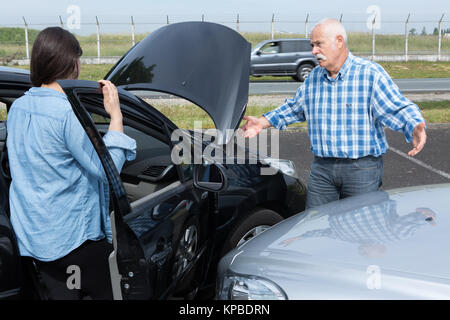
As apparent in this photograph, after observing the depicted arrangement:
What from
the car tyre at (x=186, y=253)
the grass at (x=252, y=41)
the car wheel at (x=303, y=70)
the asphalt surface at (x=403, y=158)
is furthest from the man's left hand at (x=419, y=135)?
the grass at (x=252, y=41)

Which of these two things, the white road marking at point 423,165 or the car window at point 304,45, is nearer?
the white road marking at point 423,165

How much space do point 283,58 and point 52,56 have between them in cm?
2043

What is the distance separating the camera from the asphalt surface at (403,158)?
20.6 feet

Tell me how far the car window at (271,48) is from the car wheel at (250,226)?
19.4 m

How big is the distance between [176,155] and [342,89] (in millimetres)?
1169

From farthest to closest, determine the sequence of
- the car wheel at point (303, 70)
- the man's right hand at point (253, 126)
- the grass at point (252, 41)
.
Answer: the grass at point (252, 41) < the car wheel at point (303, 70) < the man's right hand at point (253, 126)

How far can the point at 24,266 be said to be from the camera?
A: 213 centimetres

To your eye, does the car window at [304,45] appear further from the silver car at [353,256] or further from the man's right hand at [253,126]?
the silver car at [353,256]

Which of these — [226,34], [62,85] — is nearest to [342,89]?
[226,34]

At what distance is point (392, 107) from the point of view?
3.07m

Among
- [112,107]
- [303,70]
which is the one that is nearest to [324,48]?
[112,107]

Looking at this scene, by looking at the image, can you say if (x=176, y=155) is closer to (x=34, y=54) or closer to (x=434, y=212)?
(x=34, y=54)

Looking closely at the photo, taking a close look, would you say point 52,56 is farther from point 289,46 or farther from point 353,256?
point 289,46

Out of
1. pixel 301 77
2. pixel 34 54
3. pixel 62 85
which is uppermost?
pixel 34 54
